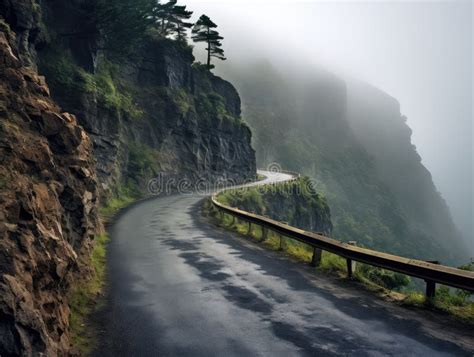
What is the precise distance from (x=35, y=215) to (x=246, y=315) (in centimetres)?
400

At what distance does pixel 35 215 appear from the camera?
6.20 m

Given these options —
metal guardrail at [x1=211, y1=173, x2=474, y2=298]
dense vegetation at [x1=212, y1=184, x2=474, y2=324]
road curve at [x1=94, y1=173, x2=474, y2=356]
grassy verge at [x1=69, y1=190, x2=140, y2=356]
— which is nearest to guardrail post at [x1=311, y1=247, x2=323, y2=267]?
metal guardrail at [x1=211, y1=173, x2=474, y2=298]

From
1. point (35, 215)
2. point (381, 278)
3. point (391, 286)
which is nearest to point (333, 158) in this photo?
point (391, 286)

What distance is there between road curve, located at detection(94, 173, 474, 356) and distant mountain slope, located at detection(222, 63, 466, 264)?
100347 millimetres

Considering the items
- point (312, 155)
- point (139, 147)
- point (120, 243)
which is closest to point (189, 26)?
point (139, 147)

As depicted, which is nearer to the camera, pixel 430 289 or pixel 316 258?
pixel 430 289

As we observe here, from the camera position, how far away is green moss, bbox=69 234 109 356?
5.99 meters

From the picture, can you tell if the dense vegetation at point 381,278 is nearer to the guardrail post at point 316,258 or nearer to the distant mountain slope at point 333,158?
the guardrail post at point 316,258

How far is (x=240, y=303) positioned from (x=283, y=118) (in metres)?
147

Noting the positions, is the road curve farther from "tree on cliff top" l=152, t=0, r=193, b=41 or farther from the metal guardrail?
"tree on cliff top" l=152, t=0, r=193, b=41

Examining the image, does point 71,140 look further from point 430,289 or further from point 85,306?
point 430,289

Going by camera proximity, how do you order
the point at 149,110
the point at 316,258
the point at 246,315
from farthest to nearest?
1. the point at 149,110
2. the point at 316,258
3. the point at 246,315

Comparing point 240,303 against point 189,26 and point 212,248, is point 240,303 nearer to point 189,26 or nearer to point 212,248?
point 212,248

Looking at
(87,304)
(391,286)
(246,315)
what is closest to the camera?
(246,315)
